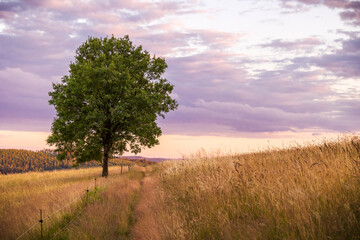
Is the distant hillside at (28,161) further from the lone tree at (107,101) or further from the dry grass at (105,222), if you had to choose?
the dry grass at (105,222)

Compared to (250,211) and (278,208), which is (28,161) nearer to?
(250,211)

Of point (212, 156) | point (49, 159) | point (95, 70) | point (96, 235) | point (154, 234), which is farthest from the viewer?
point (49, 159)

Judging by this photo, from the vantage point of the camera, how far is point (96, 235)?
7434 mm

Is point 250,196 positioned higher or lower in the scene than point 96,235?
higher

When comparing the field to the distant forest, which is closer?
the field

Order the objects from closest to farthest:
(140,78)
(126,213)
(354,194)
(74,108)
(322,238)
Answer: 1. (322,238)
2. (354,194)
3. (126,213)
4. (74,108)
5. (140,78)

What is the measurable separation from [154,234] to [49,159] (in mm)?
108573

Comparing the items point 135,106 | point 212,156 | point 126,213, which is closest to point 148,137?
point 135,106

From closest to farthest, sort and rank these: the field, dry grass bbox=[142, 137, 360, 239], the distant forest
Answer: dry grass bbox=[142, 137, 360, 239]
the field
the distant forest

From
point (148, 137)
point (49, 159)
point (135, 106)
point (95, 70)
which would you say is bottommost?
point (49, 159)

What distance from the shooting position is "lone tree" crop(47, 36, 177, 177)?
21.5 meters

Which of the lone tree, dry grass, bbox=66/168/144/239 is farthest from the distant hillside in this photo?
dry grass, bbox=66/168/144/239

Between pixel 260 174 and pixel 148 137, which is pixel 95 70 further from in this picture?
pixel 260 174

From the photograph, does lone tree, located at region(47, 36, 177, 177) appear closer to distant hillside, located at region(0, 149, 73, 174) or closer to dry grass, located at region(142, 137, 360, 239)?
dry grass, located at region(142, 137, 360, 239)
